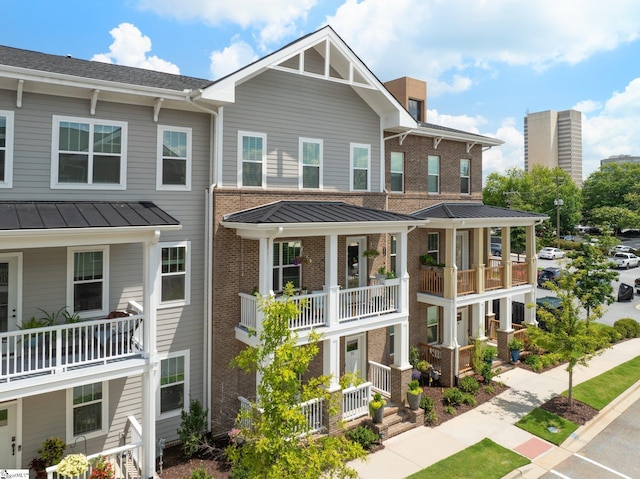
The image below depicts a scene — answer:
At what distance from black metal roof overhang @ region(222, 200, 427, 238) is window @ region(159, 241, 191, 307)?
63.7 inches

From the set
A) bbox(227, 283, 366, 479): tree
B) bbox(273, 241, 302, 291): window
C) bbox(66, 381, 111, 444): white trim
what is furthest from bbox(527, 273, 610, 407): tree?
bbox(66, 381, 111, 444): white trim

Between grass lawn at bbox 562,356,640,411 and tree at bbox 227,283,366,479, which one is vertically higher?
tree at bbox 227,283,366,479

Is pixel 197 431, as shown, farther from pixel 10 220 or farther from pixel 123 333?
pixel 10 220

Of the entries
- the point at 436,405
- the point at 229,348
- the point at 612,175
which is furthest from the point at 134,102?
the point at 612,175

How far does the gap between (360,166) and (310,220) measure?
213 inches

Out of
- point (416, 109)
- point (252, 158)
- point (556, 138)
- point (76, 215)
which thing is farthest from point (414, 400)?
point (556, 138)

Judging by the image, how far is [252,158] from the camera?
14.7 metres

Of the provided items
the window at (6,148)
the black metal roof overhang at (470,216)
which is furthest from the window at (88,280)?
the black metal roof overhang at (470,216)

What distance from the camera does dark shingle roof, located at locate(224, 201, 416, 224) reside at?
12.9 metres

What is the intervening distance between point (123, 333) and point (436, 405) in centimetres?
1161

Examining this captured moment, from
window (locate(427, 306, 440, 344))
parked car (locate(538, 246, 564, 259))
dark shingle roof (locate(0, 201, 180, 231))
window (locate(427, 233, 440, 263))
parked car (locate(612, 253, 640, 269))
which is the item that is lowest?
window (locate(427, 306, 440, 344))

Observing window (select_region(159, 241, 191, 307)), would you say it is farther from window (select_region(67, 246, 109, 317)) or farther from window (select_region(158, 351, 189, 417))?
window (select_region(158, 351, 189, 417))

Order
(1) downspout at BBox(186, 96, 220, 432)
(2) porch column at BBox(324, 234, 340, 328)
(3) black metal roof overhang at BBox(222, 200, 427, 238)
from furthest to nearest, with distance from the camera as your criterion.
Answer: (2) porch column at BBox(324, 234, 340, 328) < (1) downspout at BBox(186, 96, 220, 432) < (3) black metal roof overhang at BBox(222, 200, 427, 238)

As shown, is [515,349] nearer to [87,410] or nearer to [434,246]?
[434,246]
